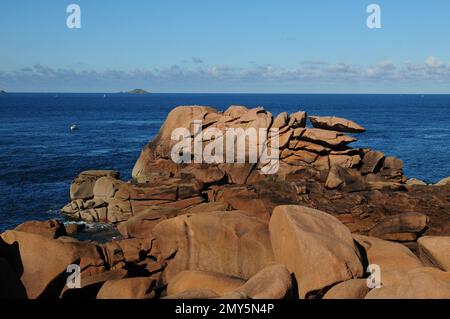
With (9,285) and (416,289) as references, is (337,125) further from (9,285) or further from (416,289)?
(9,285)

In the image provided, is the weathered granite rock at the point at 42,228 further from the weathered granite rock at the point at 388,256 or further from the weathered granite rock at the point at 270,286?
the weathered granite rock at the point at 388,256

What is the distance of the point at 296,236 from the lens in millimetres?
19125

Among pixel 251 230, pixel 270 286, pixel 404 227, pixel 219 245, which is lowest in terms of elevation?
pixel 404 227

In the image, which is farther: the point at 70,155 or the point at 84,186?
the point at 70,155

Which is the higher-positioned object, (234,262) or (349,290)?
(349,290)

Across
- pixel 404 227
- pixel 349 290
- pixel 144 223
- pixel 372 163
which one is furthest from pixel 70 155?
pixel 349 290

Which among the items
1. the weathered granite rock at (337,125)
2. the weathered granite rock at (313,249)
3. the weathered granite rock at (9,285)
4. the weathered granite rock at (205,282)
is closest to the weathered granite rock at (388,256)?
the weathered granite rock at (313,249)

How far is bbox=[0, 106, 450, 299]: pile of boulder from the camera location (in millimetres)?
18062

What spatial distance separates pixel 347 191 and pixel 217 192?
863cm

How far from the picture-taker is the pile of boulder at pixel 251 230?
18062 millimetres

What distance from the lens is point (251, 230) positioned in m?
22.8

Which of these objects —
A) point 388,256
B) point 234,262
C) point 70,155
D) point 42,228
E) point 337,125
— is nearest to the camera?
point 388,256

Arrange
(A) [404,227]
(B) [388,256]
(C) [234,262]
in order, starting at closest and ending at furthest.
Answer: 1. (B) [388,256]
2. (C) [234,262]
3. (A) [404,227]
